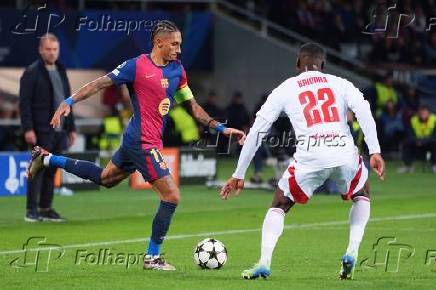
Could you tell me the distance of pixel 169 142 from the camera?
99.4ft

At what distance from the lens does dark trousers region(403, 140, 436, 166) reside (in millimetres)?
28639

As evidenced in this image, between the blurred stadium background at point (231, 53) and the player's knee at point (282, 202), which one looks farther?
the blurred stadium background at point (231, 53)

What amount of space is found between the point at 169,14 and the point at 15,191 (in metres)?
12.7

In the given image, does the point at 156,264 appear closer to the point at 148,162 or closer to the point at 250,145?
the point at 148,162

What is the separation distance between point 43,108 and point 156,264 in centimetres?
531

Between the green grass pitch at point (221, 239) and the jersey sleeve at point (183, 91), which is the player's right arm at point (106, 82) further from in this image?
the green grass pitch at point (221, 239)

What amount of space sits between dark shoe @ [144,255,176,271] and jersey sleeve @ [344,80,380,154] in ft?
7.50

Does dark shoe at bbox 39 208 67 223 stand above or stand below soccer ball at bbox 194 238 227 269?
below

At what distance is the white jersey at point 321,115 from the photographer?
34.8ft

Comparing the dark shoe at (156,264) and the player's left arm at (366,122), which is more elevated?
the player's left arm at (366,122)

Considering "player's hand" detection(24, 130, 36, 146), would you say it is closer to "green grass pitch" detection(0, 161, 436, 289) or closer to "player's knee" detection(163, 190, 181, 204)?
"green grass pitch" detection(0, 161, 436, 289)

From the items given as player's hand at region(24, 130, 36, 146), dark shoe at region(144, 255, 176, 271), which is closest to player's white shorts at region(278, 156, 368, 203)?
dark shoe at region(144, 255, 176, 271)

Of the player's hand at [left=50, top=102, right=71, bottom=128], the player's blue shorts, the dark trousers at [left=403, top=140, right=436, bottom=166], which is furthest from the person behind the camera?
the dark trousers at [left=403, top=140, right=436, bottom=166]

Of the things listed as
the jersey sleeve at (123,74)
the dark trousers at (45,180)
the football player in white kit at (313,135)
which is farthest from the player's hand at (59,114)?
the dark trousers at (45,180)
